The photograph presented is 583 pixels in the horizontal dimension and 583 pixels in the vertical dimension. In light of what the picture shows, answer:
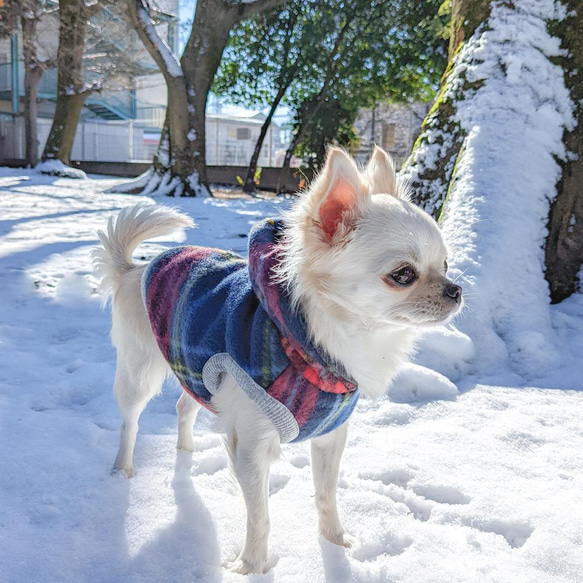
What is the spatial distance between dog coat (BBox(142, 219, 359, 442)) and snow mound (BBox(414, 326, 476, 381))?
1.44 meters

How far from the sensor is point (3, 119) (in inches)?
1001

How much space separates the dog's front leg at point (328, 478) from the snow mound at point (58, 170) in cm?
1610

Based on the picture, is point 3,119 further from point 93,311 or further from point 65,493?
point 65,493

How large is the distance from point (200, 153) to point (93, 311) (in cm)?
852

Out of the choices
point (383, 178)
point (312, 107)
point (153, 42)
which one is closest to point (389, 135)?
point (312, 107)

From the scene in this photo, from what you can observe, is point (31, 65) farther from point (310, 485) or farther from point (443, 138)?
point (310, 485)

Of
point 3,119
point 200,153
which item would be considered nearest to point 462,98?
point 200,153

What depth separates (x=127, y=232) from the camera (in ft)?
7.57

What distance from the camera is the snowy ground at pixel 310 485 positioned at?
→ 5.44 feet

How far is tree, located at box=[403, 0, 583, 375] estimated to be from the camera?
3.44 meters

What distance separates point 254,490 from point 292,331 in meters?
0.52

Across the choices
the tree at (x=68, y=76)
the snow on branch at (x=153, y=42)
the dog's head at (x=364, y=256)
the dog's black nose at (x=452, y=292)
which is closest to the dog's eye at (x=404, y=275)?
the dog's head at (x=364, y=256)

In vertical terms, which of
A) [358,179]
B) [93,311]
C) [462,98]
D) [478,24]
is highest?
[478,24]

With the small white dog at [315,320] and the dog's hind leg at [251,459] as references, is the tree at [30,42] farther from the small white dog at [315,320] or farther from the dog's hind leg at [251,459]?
the dog's hind leg at [251,459]
